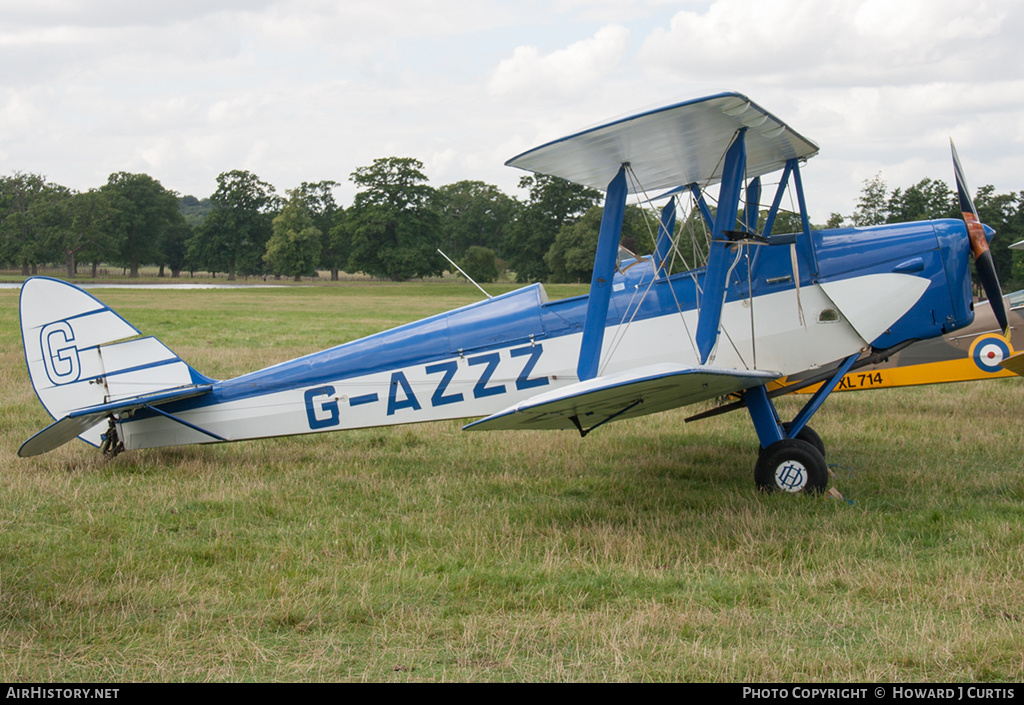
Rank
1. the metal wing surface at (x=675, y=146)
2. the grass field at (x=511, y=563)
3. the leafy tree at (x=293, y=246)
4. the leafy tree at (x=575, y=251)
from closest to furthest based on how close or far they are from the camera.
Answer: the grass field at (x=511, y=563)
the metal wing surface at (x=675, y=146)
the leafy tree at (x=575, y=251)
the leafy tree at (x=293, y=246)

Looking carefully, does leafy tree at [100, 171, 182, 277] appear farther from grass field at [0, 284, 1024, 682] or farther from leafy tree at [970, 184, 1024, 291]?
grass field at [0, 284, 1024, 682]

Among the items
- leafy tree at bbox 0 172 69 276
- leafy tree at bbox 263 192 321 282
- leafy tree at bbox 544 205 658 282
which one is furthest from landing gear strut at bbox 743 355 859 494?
leafy tree at bbox 0 172 69 276

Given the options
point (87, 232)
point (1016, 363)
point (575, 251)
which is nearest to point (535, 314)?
point (1016, 363)

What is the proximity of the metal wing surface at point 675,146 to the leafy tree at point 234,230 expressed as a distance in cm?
8191

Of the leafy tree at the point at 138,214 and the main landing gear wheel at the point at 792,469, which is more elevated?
the leafy tree at the point at 138,214

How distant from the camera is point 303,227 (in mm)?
80125

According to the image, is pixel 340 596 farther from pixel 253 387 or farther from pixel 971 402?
pixel 971 402

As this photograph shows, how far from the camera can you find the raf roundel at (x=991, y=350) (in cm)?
829

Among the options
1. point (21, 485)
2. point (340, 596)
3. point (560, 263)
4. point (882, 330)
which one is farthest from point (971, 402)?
point (560, 263)

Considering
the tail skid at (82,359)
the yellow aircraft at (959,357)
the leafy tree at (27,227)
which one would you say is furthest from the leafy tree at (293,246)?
the yellow aircraft at (959,357)

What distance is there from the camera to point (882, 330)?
6.12 meters

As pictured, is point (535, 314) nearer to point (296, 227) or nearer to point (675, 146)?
point (675, 146)

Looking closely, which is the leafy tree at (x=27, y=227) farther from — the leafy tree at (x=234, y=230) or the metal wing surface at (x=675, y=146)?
the metal wing surface at (x=675, y=146)

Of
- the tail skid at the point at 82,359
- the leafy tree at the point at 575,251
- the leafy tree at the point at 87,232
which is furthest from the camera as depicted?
the leafy tree at the point at 87,232
